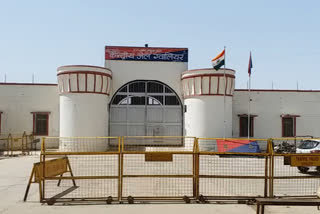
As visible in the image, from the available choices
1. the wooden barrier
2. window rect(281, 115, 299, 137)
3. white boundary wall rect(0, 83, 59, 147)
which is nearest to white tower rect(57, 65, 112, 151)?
white boundary wall rect(0, 83, 59, 147)

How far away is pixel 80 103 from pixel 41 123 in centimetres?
450

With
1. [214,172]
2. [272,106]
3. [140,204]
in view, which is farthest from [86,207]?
[272,106]

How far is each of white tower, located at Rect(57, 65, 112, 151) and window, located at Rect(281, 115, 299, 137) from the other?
47.6 ft

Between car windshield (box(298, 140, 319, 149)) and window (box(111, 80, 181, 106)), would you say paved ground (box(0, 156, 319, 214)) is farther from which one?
window (box(111, 80, 181, 106))

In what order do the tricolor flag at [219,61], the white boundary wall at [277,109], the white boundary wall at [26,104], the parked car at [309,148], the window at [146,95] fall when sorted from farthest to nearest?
the white boundary wall at [277,109], the window at [146,95], the white boundary wall at [26,104], the tricolor flag at [219,61], the parked car at [309,148]

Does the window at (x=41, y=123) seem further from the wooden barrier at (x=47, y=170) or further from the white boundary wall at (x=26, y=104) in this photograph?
the wooden barrier at (x=47, y=170)

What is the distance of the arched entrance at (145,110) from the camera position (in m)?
21.6

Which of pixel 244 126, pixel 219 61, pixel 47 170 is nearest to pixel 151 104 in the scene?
pixel 219 61

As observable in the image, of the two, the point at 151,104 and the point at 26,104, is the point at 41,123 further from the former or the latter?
the point at 151,104

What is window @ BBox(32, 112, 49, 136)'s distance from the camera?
2112 cm

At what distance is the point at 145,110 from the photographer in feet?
71.1

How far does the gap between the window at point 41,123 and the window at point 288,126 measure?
61.5ft

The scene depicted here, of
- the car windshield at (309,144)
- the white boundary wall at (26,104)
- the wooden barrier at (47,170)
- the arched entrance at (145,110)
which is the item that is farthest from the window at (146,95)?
the wooden barrier at (47,170)

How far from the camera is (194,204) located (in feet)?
23.7
